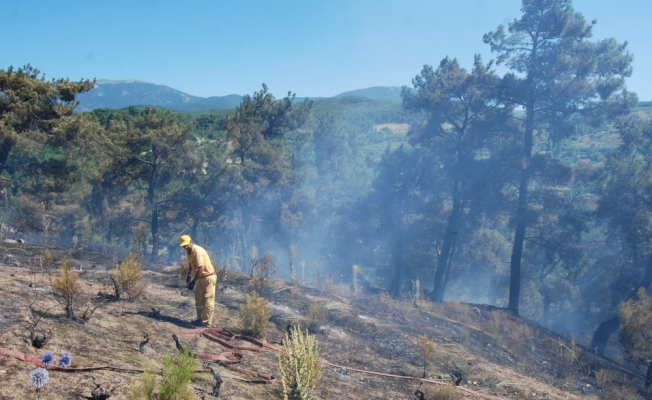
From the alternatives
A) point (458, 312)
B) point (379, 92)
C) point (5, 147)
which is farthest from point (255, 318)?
point (379, 92)

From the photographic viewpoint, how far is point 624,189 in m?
19.0

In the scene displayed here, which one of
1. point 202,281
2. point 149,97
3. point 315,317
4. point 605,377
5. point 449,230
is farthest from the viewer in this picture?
point 149,97

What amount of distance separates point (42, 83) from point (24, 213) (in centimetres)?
689

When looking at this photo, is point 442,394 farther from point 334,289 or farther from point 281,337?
point 334,289

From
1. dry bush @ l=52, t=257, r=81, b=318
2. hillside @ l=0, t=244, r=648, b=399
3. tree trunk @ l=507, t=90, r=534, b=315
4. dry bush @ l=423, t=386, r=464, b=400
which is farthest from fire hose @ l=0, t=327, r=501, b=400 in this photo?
tree trunk @ l=507, t=90, r=534, b=315

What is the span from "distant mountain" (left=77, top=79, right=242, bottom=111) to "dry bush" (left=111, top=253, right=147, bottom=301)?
350 ft

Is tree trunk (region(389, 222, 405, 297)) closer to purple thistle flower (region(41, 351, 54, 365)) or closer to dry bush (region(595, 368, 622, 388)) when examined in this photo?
dry bush (region(595, 368, 622, 388))

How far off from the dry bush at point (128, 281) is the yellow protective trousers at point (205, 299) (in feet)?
3.95

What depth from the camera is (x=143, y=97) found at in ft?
412

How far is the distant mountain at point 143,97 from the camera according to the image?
116188 mm

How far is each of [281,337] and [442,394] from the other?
10.7 feet

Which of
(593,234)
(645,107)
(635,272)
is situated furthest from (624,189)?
(645,107)

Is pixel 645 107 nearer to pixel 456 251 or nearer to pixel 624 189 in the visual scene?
pixel 456 251

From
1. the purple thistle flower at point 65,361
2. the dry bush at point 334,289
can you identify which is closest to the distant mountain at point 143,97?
the dry bush at point 334,289
